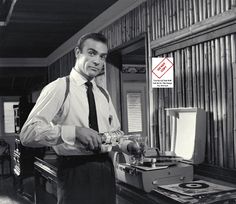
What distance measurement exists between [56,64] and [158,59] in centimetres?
436

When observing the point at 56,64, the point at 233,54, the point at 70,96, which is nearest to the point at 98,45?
the point at 70,96

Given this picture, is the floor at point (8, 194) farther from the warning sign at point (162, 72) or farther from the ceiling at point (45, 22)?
the warning sign at point (162, 72)

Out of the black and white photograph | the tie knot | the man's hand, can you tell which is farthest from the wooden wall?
the man's hand

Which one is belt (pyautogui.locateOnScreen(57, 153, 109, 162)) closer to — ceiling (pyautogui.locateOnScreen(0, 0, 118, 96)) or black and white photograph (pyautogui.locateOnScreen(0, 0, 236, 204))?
black and white photograph (pyautogui.locateOnScreen(0, 0, 236, 204))

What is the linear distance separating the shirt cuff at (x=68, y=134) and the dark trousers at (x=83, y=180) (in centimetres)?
21

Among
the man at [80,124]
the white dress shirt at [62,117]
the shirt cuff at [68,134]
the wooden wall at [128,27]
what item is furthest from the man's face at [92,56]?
the wooden wall at [128,27]

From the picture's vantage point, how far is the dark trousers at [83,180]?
2.10m

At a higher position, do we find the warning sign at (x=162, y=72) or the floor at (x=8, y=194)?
the warning sign at (x=162, y=72)

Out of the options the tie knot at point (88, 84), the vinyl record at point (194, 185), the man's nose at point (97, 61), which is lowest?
the vinyl record at point (194, 185)

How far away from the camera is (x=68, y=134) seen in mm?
1942

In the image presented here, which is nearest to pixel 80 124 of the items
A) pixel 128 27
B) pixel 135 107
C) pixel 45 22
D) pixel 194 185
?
pixel 194 185

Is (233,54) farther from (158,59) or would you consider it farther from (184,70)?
(158,59)

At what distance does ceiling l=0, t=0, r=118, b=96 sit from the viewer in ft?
13.9

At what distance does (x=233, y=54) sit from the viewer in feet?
7.93
